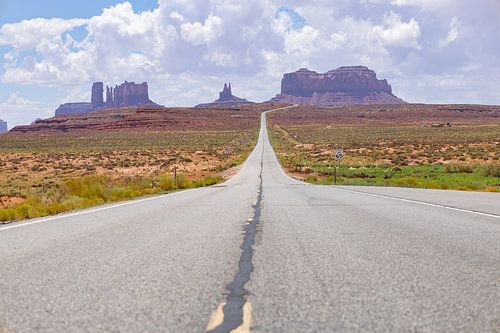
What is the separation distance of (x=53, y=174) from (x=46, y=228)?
37190 millimetres

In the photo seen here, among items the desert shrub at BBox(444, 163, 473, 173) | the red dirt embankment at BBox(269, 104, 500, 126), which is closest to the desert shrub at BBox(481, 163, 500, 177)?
the desert shrub at BBox(444, 163, 473, 173)

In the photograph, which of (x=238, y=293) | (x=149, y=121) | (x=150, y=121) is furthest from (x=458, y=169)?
(x=149, y=121)

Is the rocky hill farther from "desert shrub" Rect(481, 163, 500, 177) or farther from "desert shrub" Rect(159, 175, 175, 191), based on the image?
"desert shrub" Rect(481, 163, 500, 177)

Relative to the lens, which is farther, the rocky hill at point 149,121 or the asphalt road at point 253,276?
the rocky hill at point 149,121

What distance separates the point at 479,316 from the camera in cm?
430

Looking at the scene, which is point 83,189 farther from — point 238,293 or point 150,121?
point 150,121

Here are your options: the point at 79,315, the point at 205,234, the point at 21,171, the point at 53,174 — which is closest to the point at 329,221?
the point at 205,234

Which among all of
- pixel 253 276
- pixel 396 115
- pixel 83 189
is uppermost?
pixel 396 115

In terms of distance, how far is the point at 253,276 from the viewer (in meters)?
5.82

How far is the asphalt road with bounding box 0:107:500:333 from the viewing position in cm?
425

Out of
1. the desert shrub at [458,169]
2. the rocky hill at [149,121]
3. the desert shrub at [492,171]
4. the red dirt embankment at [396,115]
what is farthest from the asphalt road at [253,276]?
the red dirt embankment at [396,115]

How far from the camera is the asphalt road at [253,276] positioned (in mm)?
4246

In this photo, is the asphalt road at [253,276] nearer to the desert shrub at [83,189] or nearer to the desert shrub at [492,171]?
the desert shrub at [83,189]

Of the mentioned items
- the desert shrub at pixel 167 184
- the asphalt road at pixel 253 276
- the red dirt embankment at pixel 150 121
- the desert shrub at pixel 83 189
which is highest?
the red dirt embankment at pixel 150 121
